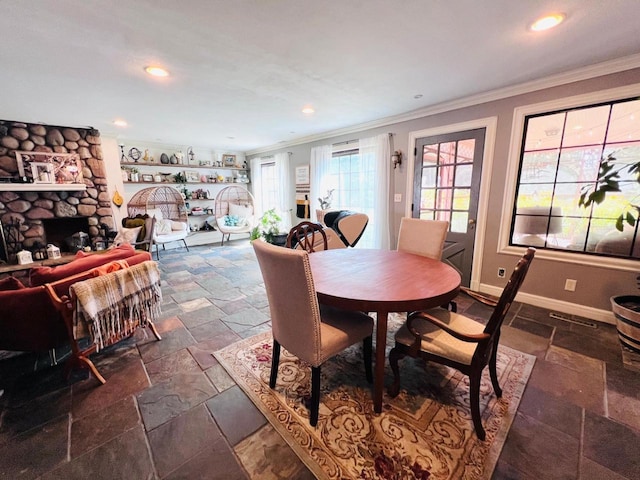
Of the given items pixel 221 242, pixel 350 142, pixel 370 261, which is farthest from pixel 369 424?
pixel 221 242

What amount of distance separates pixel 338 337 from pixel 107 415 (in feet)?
4.61

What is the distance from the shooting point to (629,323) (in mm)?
1935

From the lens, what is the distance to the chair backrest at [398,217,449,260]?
228 centimetres

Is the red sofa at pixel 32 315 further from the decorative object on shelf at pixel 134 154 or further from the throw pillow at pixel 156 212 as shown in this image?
the decorative object on shelf at pixel 134 154

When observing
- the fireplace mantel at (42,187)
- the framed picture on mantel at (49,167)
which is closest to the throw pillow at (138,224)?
the fireplace mantel at (42,187)

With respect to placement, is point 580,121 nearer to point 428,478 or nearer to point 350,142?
point 350,142

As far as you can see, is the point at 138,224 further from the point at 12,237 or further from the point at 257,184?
the point at 257,184

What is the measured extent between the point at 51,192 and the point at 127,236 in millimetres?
1270

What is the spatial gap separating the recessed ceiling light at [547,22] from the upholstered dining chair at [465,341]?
1.45 meters

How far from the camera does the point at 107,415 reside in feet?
4.93

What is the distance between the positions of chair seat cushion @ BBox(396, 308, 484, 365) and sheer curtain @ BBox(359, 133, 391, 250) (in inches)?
92.4

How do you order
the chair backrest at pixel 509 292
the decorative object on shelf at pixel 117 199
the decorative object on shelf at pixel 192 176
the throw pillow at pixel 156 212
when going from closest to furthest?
1. the chair backrest at pixel 509 292
2. the decorative object on shelf at pixel 117 199
3. the throw pillow at pixel 156 212
4. the decorative object on shelf at pixel 192 176

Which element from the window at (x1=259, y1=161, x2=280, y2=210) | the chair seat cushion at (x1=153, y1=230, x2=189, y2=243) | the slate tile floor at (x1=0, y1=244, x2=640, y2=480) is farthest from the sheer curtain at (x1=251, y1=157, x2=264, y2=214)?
the slate tile floor at (x1=0, y1=244, x2=640, y2=480)

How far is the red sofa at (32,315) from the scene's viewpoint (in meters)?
1.59
